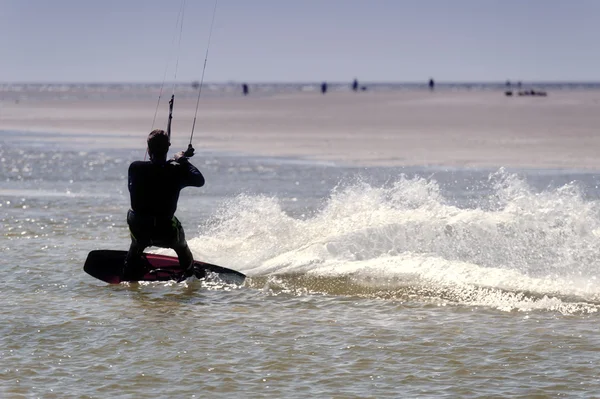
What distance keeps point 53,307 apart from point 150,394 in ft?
10.6

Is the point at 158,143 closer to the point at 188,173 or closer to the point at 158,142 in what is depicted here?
the point at 158,142

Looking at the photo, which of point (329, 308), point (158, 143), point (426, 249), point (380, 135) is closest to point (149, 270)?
point (158, 143)

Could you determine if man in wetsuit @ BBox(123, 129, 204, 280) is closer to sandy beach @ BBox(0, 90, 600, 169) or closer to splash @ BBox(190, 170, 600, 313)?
splash @ BBox(190, 170, 600, 313)

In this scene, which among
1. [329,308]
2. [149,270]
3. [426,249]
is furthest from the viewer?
[426,249]

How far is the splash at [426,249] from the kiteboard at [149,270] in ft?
1.60

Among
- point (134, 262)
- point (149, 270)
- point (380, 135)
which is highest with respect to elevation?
point (380, 135)

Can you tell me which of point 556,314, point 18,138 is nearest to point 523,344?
point 556,314

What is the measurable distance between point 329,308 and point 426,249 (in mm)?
2653

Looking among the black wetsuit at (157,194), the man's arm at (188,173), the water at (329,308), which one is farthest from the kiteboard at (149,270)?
the man's arm at (188,173)

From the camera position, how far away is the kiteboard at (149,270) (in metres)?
11.3

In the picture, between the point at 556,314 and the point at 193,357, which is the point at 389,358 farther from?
the point at 556,314

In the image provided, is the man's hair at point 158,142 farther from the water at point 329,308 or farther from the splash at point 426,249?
the splash at point 426,249

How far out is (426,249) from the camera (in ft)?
40.7

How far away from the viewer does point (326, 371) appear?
25.9 ft
